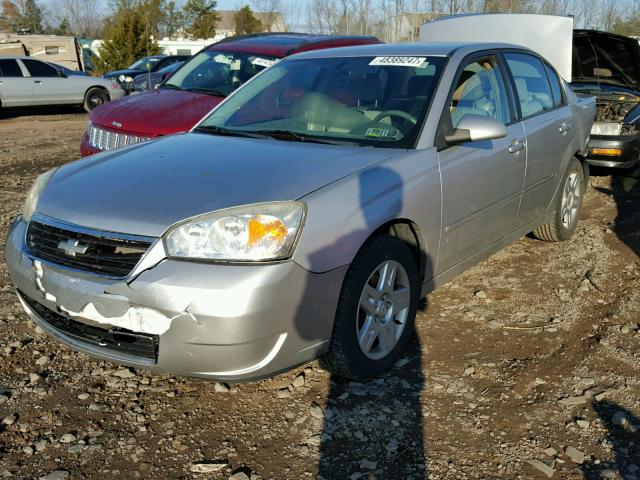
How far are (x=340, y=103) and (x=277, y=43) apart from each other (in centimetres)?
372

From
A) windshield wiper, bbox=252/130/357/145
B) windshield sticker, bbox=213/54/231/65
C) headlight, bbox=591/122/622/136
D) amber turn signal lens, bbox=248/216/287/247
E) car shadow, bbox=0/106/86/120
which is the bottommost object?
car shadow, bbox=0/106/86/120

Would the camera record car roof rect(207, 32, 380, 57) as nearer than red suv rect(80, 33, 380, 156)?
No

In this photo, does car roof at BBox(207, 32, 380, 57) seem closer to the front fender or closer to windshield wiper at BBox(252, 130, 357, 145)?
windshield wiper at BBox(252, 130, 357, 145)

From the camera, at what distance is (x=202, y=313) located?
2.47 metres

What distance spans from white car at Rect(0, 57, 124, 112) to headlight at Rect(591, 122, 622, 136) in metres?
13.5

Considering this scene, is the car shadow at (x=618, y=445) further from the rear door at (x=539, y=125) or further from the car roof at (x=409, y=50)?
the car roof at (x=409, y=50)

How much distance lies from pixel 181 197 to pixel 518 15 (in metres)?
6.27

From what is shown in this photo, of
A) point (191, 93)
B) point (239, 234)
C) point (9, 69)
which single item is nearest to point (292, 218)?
point (239, 234)

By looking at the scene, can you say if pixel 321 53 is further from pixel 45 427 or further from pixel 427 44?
pixel 45 427

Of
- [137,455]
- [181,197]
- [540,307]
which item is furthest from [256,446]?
[540,307]

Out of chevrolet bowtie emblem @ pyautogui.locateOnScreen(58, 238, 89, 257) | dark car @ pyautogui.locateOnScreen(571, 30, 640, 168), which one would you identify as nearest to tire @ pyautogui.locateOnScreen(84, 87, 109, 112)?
dark car @ pyautogui.locateOnScreen(571, 30, 640, 168)

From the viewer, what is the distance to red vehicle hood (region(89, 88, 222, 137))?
571cm

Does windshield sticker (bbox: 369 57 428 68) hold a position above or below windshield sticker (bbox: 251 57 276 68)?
above

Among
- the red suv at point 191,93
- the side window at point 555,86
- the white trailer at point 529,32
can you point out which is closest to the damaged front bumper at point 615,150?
the white trailer at point 529,32
